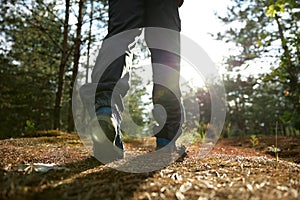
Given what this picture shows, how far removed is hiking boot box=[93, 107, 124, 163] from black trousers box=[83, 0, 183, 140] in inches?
3.5

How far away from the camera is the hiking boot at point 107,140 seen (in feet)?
4.14

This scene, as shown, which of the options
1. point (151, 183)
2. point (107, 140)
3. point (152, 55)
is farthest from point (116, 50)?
point (151, 183)

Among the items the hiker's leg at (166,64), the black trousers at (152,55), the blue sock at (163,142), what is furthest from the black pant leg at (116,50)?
the blue sock at (163,142)

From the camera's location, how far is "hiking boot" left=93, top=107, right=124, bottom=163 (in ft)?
4.14

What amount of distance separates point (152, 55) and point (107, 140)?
0.64m

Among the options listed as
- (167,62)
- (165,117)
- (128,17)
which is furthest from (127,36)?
(165,117)

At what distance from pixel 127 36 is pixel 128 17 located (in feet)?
0.33

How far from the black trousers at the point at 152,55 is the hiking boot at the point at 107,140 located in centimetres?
A: 9

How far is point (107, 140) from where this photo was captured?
127 cm

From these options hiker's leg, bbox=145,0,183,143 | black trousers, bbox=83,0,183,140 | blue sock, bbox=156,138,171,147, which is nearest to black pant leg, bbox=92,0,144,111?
black trousers, bbox=83,0,183,140

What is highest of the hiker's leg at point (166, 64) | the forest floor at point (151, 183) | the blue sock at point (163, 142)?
the hiker's leg at point (166, 64)

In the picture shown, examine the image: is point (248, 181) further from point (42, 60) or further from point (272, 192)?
point (42, 60)

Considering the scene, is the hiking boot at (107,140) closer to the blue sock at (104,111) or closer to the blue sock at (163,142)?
the blue sock at (104,111)

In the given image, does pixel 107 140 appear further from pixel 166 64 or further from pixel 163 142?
pixel 166 64
